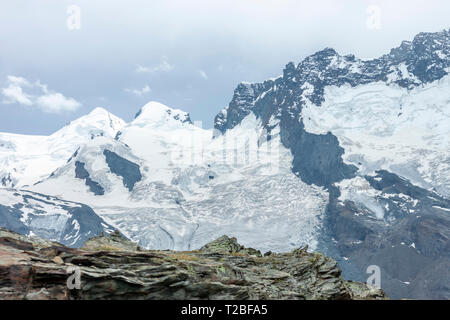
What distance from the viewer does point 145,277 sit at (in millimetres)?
35469

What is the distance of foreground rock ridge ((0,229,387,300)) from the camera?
31.8 meters

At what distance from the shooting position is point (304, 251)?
56.5 metres

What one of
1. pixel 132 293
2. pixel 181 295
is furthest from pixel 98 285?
pixel 181 295

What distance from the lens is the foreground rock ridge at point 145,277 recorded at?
31.8 metres
